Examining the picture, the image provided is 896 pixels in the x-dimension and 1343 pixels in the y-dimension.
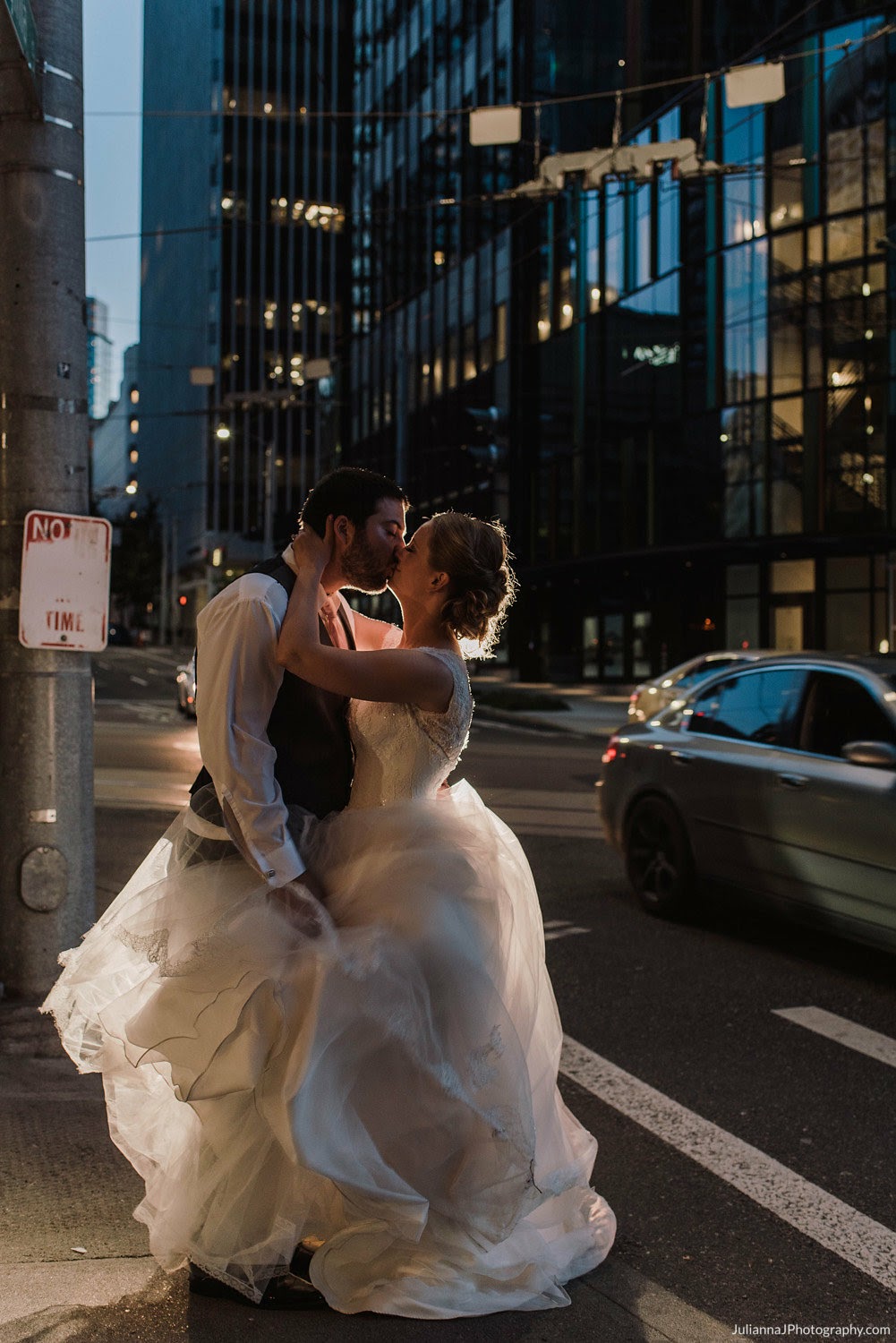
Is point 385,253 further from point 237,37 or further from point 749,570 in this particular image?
point 237,37

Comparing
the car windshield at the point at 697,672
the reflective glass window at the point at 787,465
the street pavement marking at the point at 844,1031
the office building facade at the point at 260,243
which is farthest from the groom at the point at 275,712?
the office building facade at the point at 260,243

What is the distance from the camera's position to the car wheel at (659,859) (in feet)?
24.8

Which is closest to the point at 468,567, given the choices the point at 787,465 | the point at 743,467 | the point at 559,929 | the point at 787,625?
the point at 559,929

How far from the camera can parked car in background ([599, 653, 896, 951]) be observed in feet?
20.4

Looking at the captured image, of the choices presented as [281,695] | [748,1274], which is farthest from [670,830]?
[281,695]

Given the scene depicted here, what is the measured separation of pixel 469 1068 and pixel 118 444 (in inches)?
6095

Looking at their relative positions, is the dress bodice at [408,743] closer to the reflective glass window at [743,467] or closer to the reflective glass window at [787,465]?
the reflective glass window at [787,465]

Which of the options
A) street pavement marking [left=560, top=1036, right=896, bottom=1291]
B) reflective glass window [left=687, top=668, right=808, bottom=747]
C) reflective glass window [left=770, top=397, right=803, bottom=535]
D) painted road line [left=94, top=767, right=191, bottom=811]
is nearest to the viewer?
street pavement marking [left=560, top=1036, right=896, bottom=1291]

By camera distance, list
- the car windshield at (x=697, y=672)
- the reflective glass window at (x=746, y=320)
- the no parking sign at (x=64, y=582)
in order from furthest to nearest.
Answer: the reflective glass window at (x=746, y=320), the car windshield at (x=697, y=672), the no parking sign at (x=64, y=582)

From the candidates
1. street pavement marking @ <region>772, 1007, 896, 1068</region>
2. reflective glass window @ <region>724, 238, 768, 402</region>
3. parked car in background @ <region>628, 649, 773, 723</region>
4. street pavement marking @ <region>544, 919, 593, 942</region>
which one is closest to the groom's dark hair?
street pavement marking @ <region>772, 1007, 896, 1068</region>

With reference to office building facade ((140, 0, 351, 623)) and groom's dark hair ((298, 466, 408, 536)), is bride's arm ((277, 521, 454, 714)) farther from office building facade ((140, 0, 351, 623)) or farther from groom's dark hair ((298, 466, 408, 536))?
office building facade ((140, 0, 351, 623))

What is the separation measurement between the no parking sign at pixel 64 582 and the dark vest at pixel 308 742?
2.10 m

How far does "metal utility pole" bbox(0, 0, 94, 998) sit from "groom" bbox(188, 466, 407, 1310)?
2.18 meters

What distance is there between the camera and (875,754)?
241 inches
